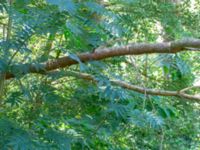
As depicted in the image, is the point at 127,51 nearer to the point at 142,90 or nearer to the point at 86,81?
the point at 142,90

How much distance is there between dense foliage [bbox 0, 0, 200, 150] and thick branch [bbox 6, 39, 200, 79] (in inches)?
1.3

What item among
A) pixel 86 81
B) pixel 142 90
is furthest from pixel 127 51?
pixel 86 81

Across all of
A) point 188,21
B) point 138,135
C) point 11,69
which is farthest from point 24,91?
point 188,21

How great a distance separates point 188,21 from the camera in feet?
8.28

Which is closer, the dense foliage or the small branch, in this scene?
the dense foliage

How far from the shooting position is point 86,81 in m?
2.01

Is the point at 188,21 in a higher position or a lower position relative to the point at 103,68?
higher

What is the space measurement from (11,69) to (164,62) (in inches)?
30.2

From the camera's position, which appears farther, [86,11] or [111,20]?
[111,20]

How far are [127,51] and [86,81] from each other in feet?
1.42

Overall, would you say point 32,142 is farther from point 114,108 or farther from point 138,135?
point 138,135

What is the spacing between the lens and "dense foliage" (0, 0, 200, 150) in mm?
1128

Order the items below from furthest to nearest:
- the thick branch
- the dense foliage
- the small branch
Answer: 1. the small branch
2. the thick branch
3. the dense foliage

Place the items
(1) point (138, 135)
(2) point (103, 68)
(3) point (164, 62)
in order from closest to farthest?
1. (2) point (103, 68)
2. (3) point (164, 62)
3. (1) point (138, 135)
